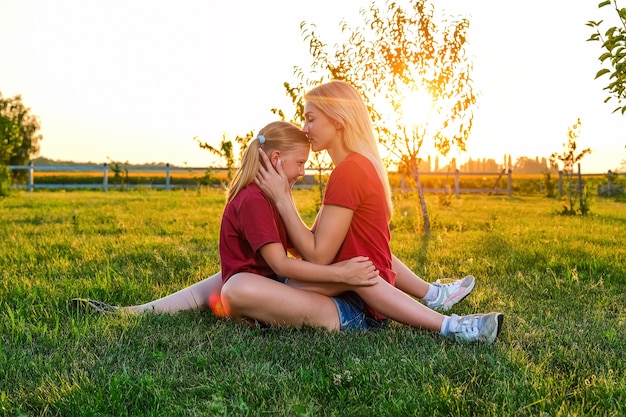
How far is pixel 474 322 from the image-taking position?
342 centimetres

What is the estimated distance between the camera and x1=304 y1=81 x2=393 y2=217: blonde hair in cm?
358

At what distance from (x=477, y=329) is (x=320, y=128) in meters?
1.44

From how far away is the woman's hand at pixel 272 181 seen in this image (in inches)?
137

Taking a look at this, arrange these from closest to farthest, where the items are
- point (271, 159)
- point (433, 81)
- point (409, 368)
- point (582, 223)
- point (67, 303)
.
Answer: point (409, 368), point (271, 159), point (67, 303), point (433, 81), point (582, 223)

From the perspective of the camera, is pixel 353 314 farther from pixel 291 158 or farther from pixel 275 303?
pixel 291 158

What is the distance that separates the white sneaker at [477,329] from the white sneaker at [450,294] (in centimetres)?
88

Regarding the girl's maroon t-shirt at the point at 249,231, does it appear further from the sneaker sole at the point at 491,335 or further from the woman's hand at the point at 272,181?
the sneaker sole at the point at 491,335

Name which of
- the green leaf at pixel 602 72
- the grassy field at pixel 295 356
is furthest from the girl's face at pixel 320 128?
the green leaf at pixel 602 72

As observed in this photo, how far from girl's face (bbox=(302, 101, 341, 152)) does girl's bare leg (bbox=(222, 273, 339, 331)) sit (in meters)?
0.87

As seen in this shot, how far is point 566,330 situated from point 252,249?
1.96 meters

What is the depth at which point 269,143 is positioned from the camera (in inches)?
144

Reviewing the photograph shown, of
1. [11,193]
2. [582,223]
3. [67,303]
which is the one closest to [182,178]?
[11,193]

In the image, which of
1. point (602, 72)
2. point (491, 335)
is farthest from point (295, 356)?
point (602, 72)

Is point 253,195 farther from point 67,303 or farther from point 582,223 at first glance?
point 582,223
